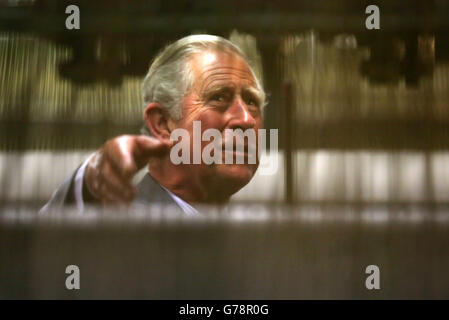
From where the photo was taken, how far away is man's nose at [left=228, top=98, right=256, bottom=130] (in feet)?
13.0

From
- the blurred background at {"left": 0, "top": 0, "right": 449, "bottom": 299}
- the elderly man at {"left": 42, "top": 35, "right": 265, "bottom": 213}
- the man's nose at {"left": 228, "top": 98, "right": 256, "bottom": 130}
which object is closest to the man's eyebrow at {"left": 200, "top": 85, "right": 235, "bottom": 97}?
the elderly man at {"left": 42, "top": 35, "right": 265, "bottom": 213}

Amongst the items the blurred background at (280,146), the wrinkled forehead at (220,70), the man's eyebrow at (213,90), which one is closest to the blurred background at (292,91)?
the blurred background at (280,146)

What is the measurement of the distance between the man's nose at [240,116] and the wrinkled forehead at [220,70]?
0.16 meters

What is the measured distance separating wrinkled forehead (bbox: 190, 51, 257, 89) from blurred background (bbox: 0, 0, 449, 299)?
4.9 inches

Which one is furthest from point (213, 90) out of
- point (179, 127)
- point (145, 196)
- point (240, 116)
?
point (145, 196)

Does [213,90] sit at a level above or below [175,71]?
below

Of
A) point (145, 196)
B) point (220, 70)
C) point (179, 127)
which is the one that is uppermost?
point (220, 70)

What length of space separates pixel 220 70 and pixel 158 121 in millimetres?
658

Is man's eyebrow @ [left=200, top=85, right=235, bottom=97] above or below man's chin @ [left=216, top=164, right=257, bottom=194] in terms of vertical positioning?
above

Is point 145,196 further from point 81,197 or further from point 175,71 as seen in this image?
point 175,71

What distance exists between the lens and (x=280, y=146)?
4.01 meters

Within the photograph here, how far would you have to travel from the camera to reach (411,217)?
4.01m

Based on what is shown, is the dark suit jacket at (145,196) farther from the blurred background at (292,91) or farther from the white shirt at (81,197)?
the blurred background at (292,91)

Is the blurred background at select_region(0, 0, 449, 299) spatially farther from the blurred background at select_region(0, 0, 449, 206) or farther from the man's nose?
the man's nose
